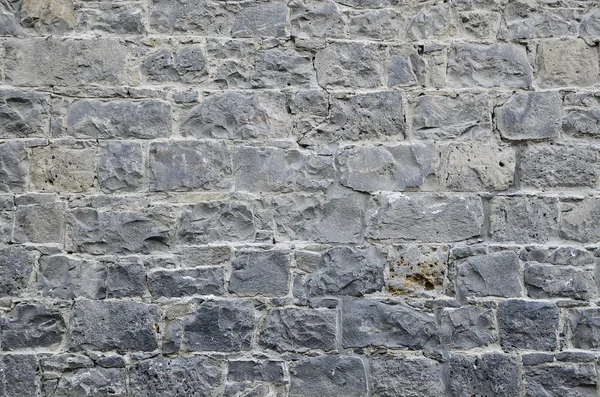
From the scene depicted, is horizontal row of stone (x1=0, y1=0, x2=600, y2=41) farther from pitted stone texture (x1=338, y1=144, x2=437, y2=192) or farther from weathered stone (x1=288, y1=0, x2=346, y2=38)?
pitted stone texture (x1=338, y1=144, x2=437, y2=192)

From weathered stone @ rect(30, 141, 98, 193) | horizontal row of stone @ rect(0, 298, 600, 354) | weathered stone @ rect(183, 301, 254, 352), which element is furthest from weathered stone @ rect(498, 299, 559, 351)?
weathered stone @ rect(30, 141, 98, 193)

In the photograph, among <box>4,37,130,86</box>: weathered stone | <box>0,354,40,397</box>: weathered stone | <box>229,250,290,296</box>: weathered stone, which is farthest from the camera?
<box>4,37,130,86</box>: weathered stone

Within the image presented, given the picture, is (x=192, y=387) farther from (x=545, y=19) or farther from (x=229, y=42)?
(x=545, y=19)

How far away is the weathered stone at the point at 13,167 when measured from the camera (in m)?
3.54

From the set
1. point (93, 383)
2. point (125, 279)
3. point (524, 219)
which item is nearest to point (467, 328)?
point (524, 219)

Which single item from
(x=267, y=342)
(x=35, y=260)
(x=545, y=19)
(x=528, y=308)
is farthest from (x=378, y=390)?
(x=545, y=19)

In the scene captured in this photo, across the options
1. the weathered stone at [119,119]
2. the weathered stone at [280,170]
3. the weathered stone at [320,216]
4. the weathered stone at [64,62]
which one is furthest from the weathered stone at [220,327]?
the weathered stone at [64,62]

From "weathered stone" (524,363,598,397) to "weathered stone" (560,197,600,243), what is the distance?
63 centimetres

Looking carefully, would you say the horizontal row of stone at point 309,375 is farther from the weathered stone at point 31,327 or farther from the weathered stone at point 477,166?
the weathered stone at point 477,166

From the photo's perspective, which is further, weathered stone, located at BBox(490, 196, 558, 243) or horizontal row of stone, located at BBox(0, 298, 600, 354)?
A: weathered stone, located at BBox(490, 196, 558, 243)

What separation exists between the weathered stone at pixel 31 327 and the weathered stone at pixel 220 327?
624mm

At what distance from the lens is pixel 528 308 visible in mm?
3518

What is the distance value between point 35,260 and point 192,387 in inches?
38.9

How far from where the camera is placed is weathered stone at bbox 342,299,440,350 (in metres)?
3.50
